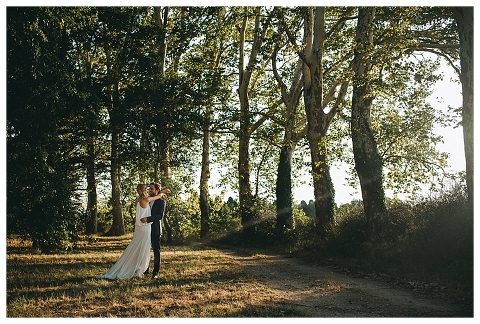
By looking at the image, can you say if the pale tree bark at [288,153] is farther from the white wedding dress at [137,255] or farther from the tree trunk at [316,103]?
the white wedding dress at [137,255]

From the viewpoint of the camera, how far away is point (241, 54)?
26.3 meters

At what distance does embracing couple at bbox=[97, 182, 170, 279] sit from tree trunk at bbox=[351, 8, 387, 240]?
712 centimetres

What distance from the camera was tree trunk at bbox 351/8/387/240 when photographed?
15148mm

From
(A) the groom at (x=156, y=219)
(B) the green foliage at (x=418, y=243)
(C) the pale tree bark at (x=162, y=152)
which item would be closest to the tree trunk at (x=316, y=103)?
(B) the green foliage at (x=418, y=243)

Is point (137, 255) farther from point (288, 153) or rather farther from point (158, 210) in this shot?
point (288, 153)

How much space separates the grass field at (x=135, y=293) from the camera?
7.70 meters

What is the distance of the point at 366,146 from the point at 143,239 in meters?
8.02

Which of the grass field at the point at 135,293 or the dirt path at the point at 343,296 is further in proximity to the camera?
the dirt path at the point at 343,296

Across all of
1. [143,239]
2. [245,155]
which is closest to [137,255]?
[143,239]

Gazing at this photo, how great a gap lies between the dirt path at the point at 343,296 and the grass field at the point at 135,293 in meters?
0.51

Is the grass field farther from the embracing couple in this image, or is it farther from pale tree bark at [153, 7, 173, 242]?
pale tree bark at [153, 7, 173, 242]
